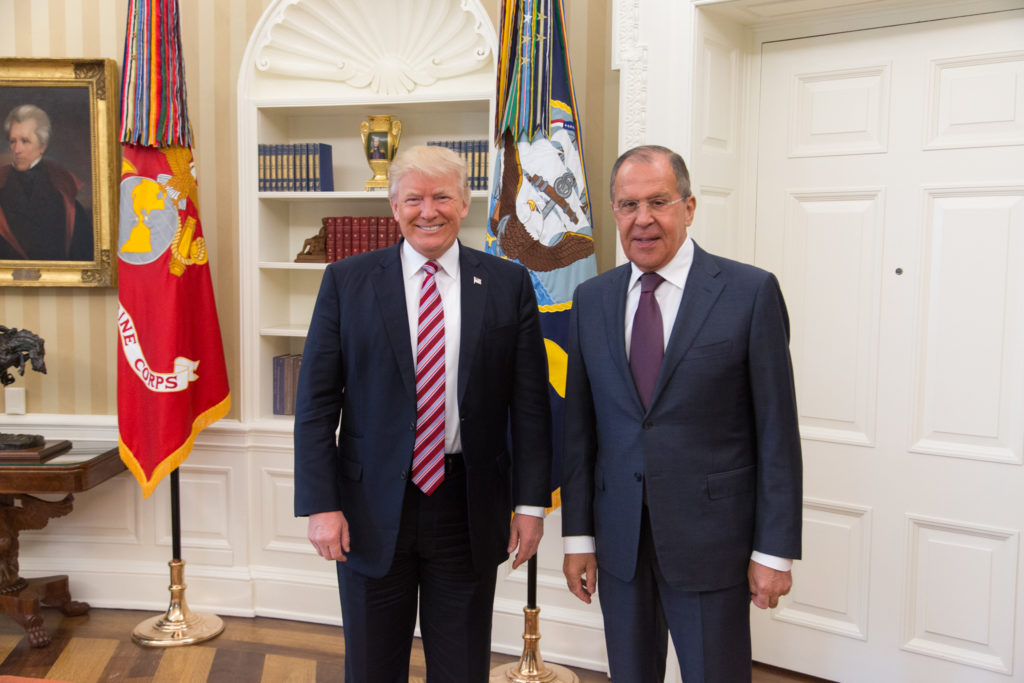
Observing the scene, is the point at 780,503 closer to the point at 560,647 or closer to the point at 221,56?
the point at 560,647

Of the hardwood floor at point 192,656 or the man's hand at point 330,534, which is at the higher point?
the man's hand at point 330,534

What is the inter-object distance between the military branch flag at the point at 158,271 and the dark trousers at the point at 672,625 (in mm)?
2052

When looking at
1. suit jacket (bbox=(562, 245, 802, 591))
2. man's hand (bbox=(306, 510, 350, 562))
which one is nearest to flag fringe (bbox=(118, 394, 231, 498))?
man's hand (bbox=(306, 510, 350, 562))

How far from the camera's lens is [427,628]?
2.13 m

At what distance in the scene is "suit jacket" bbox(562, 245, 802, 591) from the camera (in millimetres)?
1745

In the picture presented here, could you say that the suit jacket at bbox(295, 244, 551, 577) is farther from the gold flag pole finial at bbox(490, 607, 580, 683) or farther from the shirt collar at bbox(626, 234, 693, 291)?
the gold flag pole finial at bbox(490, 607, 580, 683)

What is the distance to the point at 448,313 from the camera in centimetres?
203

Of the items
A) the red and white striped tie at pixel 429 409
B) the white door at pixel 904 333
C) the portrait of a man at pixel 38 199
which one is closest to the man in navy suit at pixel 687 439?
the red and white striped tie at pixel 429 409

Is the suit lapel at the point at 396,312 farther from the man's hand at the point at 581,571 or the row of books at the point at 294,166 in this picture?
the row of books at the point at 294,166

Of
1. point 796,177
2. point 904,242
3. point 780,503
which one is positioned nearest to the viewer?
point 780,503

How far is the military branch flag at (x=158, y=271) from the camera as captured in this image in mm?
3178


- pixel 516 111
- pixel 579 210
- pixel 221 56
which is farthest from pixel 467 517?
pixel 221 56

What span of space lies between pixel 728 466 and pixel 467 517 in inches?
24.9

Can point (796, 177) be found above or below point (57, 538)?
above
